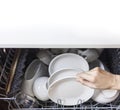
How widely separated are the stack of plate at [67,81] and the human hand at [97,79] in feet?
0.20

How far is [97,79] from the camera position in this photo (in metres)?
0.84

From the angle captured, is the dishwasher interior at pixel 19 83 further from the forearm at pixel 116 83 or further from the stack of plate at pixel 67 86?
the forearm at pixel 116 83

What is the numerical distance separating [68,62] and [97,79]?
185mm

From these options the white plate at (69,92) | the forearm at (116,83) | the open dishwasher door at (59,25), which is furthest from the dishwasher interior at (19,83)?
the open dishwasher door at (59,25)

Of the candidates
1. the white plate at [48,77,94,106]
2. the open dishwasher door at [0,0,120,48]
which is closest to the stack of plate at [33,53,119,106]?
the white plate at [48,77,94,106]

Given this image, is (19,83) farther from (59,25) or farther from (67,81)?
(59,25)

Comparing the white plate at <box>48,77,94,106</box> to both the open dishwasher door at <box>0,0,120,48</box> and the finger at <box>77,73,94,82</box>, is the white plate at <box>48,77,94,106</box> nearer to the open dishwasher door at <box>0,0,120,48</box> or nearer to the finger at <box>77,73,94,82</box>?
the finger at <box>77,73,94,82</box>

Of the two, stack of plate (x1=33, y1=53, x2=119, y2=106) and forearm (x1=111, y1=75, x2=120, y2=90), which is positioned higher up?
forearm (x1=111, y1=75, x2=120, y2=90)

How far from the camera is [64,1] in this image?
2.76 feet

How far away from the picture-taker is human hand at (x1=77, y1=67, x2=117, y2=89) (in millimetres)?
833

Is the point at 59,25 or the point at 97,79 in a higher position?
the point at 59,25

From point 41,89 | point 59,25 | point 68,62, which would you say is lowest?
point 41,89

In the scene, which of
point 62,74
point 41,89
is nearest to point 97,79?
point 62,74

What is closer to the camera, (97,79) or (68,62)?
(97,79)
